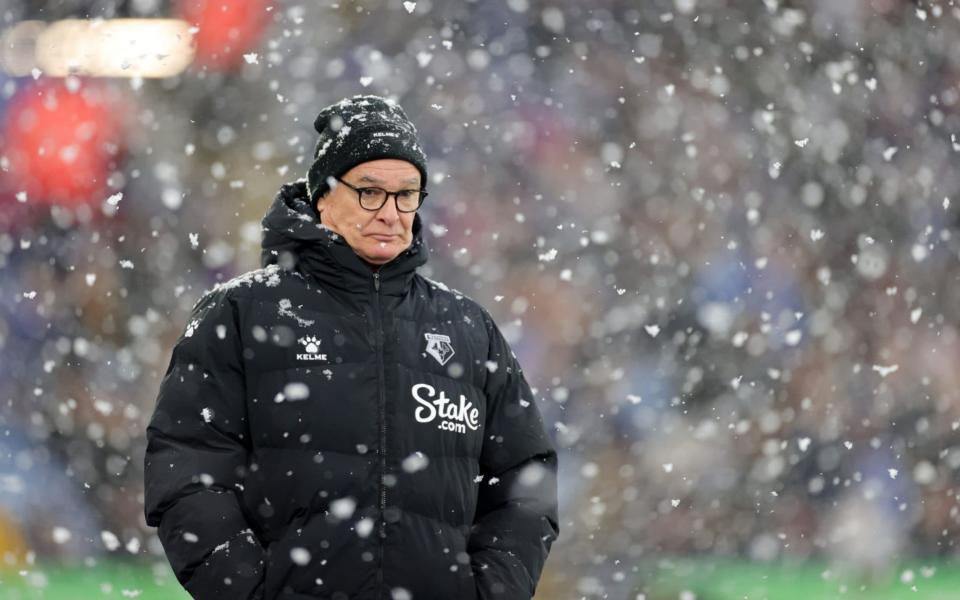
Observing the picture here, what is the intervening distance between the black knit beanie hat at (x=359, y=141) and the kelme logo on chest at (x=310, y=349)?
249mm

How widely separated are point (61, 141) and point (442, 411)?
2122 millimetres

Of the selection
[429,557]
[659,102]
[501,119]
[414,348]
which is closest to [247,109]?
[501,119]

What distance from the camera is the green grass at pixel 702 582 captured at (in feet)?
10.9

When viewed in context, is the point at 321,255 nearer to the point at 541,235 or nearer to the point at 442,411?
the point at 442,411

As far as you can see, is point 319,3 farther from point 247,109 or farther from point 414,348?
point 414,348

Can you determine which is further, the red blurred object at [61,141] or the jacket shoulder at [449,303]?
the red blurred object at [61,141]

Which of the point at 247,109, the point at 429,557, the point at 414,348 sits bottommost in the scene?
the point at 429,557

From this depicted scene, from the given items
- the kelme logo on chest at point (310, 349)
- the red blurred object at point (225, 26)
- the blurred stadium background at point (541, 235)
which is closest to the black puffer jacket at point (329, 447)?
the kelme logo on chest at point (310, 349)

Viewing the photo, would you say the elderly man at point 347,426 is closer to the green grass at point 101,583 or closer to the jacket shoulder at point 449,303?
the jacket shoulder at point 449,303

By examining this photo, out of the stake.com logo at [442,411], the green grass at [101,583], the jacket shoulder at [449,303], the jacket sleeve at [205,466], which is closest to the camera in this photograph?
the jacket sleeve at [205,466]

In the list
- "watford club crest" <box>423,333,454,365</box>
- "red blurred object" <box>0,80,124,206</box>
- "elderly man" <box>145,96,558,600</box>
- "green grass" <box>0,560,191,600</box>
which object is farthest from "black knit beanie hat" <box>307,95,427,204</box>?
"green grass" <box>0,560,191,600</box>

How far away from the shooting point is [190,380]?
168 centimetres

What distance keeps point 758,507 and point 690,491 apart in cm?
23

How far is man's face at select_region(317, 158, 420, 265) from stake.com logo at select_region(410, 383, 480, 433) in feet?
0.69
